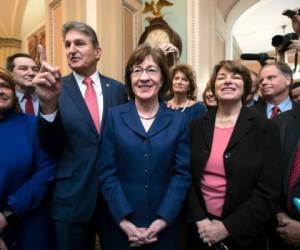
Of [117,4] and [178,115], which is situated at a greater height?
[117,4]

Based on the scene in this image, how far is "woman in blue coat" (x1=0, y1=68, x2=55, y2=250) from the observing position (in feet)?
4.98

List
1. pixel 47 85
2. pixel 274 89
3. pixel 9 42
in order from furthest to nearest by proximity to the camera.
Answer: pixel 9 42 < pixel 274 89 < pixel 47 85

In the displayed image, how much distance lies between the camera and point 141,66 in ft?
5.26

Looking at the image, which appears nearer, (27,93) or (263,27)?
(27,93)

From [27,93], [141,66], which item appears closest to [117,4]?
[27,93]

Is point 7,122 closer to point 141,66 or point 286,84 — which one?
point 141,66

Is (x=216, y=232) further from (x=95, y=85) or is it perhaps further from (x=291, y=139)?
(x=95, y=85)

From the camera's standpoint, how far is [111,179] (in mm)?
1535

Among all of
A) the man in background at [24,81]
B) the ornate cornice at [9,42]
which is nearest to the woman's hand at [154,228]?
the man in background at [24,81]

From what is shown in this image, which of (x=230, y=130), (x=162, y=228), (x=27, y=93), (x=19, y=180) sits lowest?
(x=162, y=228)

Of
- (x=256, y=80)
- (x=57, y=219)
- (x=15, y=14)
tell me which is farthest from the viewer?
(x=15, y=14)

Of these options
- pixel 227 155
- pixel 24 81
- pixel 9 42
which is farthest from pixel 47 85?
pixel 9 42

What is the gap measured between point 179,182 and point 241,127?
406 millimetres

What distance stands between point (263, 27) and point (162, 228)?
8106 mm
